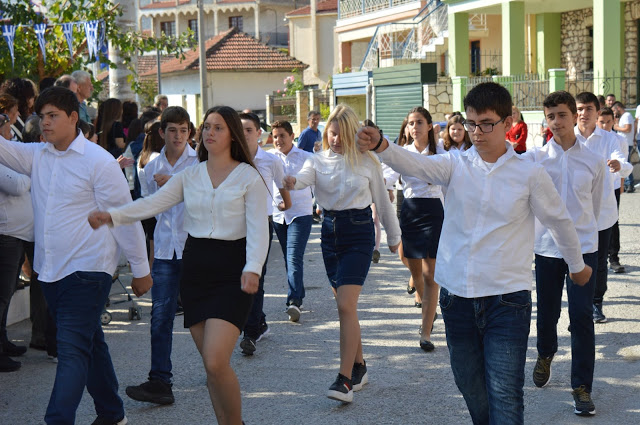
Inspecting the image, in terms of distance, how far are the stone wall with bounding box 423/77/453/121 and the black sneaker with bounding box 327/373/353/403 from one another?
23.0 metres

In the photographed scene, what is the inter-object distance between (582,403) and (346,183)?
219cm

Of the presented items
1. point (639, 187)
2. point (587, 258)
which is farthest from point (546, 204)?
point (639, 187)

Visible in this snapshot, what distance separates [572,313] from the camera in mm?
5895

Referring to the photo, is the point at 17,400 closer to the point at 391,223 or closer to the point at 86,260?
the point at 86,260

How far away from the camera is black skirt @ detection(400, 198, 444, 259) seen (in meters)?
7.81

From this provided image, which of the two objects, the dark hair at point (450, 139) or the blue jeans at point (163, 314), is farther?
the dark hair at point (450, 139)

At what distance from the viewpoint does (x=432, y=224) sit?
7.94 meters

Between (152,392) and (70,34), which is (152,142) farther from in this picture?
(70,34)

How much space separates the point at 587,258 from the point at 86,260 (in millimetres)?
3221

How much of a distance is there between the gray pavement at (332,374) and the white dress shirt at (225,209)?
58.8 inches

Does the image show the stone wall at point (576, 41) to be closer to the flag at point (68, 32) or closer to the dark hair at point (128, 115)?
the flag at point (68, 32)

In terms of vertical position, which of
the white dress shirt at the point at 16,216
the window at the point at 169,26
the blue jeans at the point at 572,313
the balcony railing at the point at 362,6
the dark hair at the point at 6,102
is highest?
the window at the point at 169,26

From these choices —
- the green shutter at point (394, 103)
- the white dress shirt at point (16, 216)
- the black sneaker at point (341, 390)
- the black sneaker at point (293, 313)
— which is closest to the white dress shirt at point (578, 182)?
the black sneaker at point (341, 390)

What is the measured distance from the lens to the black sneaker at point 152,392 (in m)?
6.02
